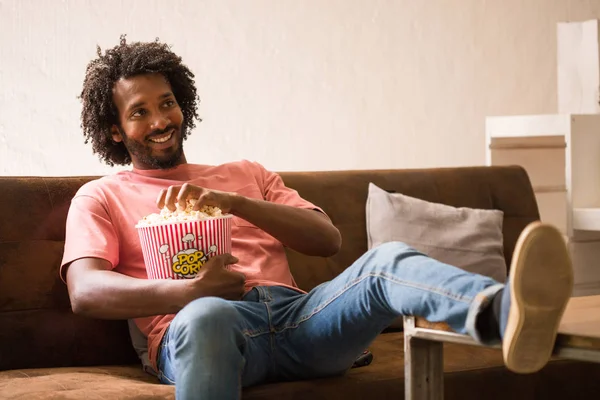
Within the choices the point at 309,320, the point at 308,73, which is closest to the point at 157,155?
the point at 309,320

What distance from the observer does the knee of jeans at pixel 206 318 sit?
1.63 meters

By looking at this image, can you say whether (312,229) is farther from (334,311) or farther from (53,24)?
(53,24)

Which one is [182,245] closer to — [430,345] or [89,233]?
[89,233]

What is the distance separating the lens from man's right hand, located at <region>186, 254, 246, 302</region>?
6.03 ft

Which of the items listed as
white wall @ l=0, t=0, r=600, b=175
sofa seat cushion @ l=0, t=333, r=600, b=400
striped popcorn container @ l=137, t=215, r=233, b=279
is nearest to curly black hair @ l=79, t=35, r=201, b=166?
striped popcorn container @ l=137, t=215, r=233, b=279

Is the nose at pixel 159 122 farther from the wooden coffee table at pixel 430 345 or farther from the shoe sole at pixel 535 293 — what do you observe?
the shoe sole at pixel 535 293

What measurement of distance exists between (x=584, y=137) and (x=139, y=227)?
6.77 ft

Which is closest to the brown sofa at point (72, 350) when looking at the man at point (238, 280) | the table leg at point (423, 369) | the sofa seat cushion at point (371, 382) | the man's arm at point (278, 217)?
the sofa seat cushion at point (371, 382)

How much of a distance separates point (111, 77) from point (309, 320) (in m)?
0.89

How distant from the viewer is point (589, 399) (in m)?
2.28

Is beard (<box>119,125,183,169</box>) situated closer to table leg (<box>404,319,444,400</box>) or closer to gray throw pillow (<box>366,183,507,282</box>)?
gray throw pillow (<box>366,183,507,282</box>)

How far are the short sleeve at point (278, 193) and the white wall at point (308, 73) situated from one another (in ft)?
4.13

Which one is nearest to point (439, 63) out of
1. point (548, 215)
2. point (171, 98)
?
point (548, 215)

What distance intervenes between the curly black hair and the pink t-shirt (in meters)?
0.16
